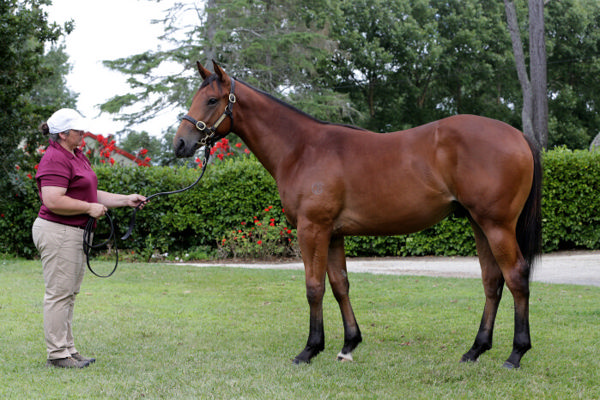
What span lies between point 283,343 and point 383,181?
1850 mm

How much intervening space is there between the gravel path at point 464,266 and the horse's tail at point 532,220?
14.5 ft

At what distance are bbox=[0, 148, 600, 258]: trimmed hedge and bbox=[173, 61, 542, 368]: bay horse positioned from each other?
22.6ft

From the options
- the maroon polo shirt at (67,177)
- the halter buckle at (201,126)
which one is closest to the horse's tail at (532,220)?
the halter buckle at (201,126)

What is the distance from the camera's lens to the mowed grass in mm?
3697

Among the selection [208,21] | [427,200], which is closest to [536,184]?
[427,200]

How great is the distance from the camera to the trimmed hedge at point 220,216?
36.6 ft

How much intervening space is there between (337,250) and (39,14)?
10007 millimetres

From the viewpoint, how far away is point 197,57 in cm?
1956

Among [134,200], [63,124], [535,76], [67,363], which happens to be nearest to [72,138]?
[63,124]

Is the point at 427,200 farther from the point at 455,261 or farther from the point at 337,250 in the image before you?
the point at 455,261

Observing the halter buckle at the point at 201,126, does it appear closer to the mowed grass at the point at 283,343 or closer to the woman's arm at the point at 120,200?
the woman's arm at the point at 120,200

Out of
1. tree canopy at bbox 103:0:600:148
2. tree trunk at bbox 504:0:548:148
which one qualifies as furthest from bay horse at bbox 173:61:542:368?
tree canopy at bbox 103:0:600:148

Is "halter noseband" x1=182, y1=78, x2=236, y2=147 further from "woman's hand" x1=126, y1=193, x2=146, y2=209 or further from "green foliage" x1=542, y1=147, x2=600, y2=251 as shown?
"green foliage" x1=542, y1=147, x2=600, y2=251

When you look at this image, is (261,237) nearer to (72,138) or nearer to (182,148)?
(182,148)
